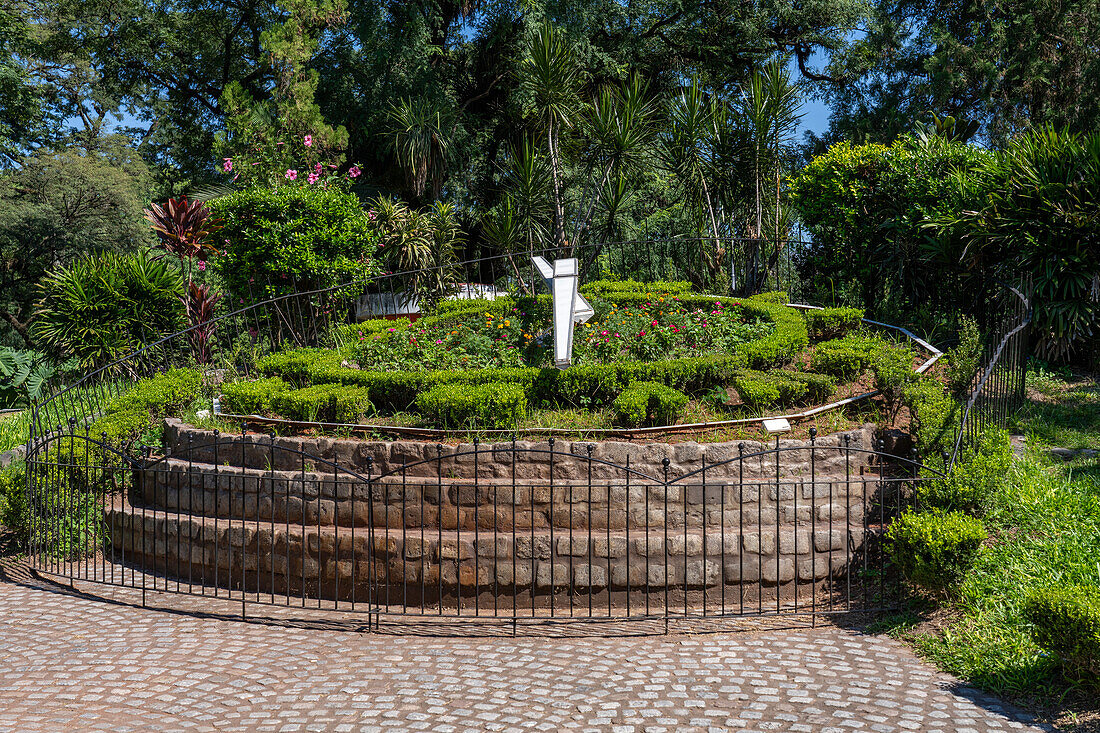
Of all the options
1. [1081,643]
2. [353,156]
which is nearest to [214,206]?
[353,156]

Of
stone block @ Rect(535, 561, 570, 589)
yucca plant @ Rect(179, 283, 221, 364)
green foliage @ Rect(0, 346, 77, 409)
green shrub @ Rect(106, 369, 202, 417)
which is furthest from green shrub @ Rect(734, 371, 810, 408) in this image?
green foliage @ Rect(0, 346, 77, 409)

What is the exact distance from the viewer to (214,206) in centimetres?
1197

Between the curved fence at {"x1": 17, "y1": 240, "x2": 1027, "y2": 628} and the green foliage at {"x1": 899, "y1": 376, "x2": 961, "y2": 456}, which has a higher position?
the green foliage at {"x1": 899, "y1": 376, "x2": 961, "y2": 456}

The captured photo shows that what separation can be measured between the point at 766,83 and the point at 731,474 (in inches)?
359

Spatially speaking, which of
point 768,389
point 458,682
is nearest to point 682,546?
point 768,389

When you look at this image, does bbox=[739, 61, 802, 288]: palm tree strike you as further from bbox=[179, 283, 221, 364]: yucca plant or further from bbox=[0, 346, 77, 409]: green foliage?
bbox=[0, 346, 77, 409]: green foliage

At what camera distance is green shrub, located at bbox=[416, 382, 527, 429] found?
7555 mm

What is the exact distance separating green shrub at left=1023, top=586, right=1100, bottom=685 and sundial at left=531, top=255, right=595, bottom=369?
5.09 meters

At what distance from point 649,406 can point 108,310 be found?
9.06m

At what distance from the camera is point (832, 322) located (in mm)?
10562

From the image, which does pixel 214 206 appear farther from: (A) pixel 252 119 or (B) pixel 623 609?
(B) pixel 623 609

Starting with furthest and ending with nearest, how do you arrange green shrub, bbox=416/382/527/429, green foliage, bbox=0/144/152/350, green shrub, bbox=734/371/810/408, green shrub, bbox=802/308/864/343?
green foliage, bbox=0/144/152/350 → green shrub, bbox=802/308/864/343 → green shrub, bbox=734/371/810/408 → green shrub, bbox=416/382/527/429

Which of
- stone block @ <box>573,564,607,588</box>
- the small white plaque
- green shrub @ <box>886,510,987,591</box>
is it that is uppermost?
the small white plaque

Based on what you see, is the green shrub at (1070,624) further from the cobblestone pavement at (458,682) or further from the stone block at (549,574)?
the stone block at (549,574)
